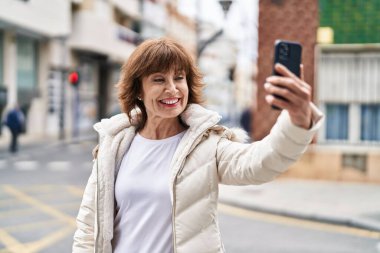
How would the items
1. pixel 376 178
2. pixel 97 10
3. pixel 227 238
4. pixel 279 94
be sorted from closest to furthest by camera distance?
pixel 279 94, pixel 227 238, pixel 376 178, pixel 97 10

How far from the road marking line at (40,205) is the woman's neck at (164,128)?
4752 mm

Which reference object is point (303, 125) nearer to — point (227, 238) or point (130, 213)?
point (130, 213)

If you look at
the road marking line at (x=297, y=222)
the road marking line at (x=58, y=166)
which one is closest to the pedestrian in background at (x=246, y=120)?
the road marking line at (x=58, y=166)

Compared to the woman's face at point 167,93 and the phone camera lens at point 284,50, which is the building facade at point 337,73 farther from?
the phone camera lens at point 284,50

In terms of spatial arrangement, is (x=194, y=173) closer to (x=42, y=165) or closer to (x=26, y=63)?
(x=42, y=165)

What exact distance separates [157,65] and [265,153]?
22.3 inches

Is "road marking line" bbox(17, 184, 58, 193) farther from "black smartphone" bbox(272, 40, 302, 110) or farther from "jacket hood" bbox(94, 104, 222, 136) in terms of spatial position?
"black smartphone" bbox(272, 40, 302, 110)

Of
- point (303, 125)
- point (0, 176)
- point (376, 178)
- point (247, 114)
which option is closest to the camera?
point (303, 125)

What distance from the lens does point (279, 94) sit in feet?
4.22

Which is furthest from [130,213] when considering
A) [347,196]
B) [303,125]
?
[347,196]

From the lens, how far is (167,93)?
6.19 feet

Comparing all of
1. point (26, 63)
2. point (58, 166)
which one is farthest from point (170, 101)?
point (26, 63)

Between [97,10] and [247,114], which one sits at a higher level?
[97,10]

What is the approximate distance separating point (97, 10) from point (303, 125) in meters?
26.0
